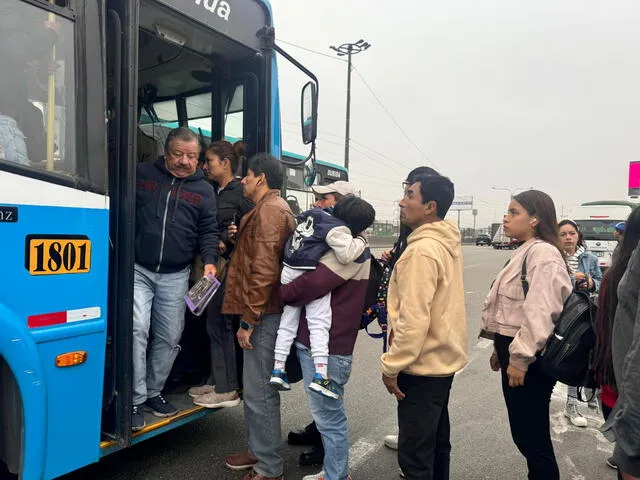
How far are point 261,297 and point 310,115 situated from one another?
5.94 ft

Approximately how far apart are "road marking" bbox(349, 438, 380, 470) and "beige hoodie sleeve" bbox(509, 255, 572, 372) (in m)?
1.50

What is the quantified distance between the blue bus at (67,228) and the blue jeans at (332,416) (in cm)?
98

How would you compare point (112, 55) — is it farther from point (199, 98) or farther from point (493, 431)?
point (493, 431)

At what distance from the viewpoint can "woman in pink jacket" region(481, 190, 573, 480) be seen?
2.54m

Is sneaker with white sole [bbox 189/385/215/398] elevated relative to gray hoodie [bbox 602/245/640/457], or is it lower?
lower

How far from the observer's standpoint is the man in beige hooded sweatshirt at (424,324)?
2.35 meters

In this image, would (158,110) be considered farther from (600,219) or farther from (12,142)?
(600,219)

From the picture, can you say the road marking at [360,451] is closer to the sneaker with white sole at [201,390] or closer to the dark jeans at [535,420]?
the sneaker with white sole at [201,390]

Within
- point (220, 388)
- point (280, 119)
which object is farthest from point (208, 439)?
point (280, 119)

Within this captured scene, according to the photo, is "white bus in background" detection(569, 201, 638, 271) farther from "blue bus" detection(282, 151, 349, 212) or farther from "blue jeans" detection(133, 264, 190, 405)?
"blue jeans" detection(133, 264, 190, 405)

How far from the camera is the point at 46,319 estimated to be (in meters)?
2.22

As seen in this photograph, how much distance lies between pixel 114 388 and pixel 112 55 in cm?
178

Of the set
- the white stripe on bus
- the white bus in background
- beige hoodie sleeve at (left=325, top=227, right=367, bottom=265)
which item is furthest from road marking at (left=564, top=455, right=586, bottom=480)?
the white bus in background

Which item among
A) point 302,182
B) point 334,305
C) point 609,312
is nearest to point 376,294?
point 334,305
